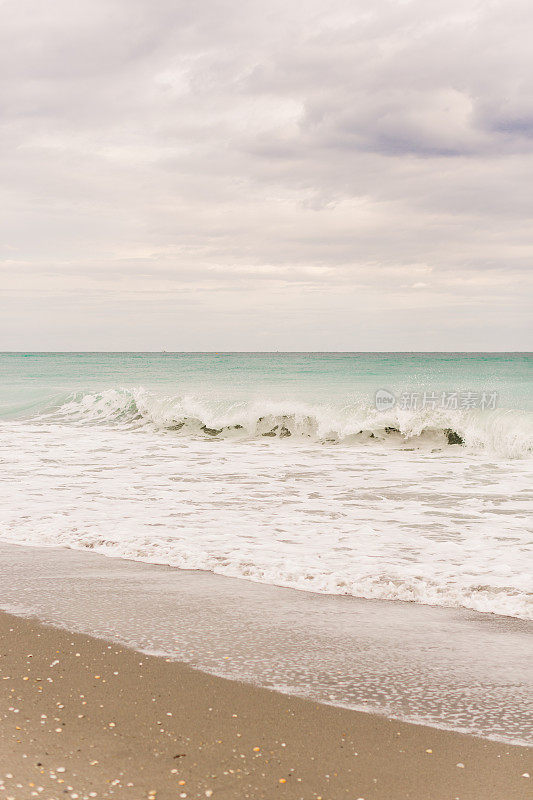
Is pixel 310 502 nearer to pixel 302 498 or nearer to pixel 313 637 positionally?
pixel 302 498

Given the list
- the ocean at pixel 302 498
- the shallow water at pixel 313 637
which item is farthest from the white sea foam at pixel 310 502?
the shallow water at pixel 313 637

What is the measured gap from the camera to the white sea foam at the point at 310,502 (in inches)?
204

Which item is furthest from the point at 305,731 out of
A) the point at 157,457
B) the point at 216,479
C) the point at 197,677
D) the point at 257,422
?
the point at 257,422

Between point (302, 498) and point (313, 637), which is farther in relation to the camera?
point (302, 498)

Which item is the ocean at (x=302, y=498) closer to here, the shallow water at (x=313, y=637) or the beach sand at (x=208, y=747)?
the shallow water at (x=313, y=637)

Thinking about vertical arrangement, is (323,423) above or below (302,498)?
above

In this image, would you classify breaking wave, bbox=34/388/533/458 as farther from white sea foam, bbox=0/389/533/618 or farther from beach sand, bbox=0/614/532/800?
beach sand, bbox=0/614/532/800

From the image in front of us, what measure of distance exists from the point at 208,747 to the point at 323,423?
13.8 m

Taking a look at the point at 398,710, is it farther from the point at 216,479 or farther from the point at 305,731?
the point at 216,479

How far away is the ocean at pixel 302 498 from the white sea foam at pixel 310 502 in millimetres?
Answer: 24

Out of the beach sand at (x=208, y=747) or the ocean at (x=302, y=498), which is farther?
the ocean at (x=302, y=498)

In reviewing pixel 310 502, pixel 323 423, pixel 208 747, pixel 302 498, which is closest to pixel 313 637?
pixel 208 747

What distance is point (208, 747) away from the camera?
2.56 m

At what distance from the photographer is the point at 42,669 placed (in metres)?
3.25
